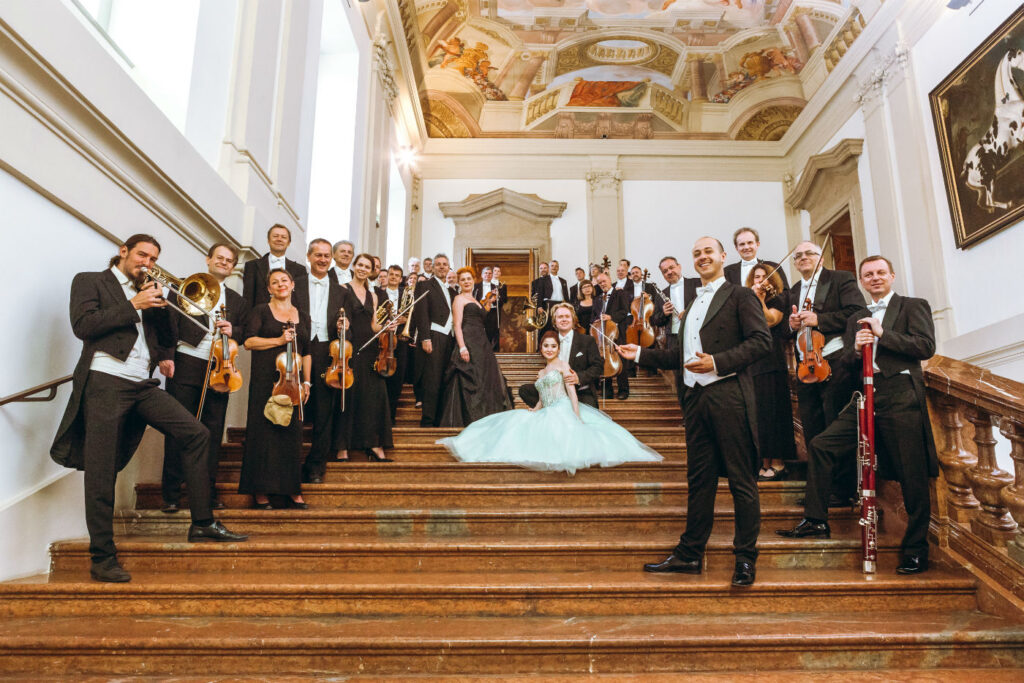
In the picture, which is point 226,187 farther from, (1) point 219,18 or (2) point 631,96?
(2) point 631,96

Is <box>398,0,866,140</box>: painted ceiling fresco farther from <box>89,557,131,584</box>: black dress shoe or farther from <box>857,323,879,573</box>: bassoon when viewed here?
<box>89,557,131,584</box>: black dress shoe

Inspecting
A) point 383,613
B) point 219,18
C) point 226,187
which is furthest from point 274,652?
point 219,18

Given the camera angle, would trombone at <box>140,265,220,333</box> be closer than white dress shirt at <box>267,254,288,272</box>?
Yes

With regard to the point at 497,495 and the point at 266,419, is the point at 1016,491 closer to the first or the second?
the point at 497,495

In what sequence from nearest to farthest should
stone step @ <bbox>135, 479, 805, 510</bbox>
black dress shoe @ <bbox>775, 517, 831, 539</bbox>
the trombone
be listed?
1. black dress shoe @ <bbox>775, 517, 831, 539</bbox>
2. the trombone
3. stone step @ <bbox>135, 479, 805, 510</bbox>

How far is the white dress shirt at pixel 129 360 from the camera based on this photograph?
301 centimetres

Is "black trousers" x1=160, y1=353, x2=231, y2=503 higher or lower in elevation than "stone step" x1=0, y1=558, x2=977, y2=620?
higher

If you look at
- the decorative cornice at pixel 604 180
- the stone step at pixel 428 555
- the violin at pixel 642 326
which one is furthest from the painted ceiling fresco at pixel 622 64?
the stone step at pixel 428 555

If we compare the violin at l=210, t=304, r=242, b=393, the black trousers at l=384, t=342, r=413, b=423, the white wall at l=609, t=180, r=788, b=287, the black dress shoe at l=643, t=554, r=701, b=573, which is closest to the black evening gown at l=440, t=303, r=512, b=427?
the black trousers at l=384, t=342, r=413, b=423

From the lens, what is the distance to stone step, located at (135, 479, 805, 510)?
392 centimetres

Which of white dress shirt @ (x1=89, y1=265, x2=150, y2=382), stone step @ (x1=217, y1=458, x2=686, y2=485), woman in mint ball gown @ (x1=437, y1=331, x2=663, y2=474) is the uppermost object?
white dress shirt @ (x1=89, y1=265, x2=150, y2=382)

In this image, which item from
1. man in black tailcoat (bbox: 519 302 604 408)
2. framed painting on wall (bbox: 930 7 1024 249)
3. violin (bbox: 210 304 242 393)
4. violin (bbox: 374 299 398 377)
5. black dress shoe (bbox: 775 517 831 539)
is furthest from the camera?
framed painting on wall (bbox: 930 7 1024 249)

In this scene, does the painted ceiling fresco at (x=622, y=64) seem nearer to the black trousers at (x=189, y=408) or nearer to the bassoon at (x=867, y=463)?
the black trousers at (x=189, y=408)

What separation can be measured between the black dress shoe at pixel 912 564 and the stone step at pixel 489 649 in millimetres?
434
